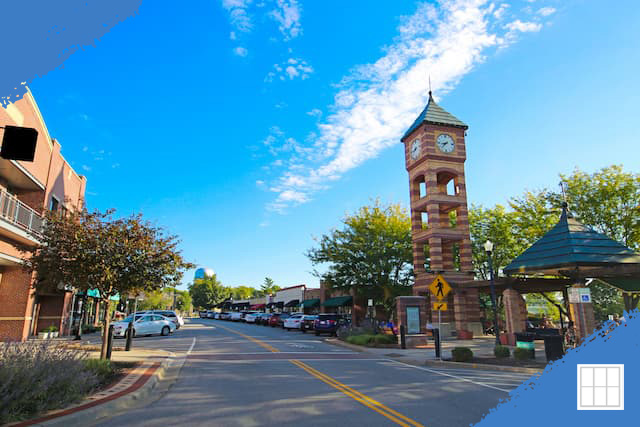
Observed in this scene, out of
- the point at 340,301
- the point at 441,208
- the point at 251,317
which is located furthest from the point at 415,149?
the point at 251,317

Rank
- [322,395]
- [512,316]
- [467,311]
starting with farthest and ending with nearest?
[467,311], [512,316], [322,395]

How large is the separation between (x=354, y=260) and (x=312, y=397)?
2758 cm

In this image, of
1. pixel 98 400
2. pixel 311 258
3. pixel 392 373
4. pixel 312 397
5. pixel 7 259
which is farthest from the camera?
pixel 311 258

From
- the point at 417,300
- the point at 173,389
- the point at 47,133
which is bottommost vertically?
the point at 173,389

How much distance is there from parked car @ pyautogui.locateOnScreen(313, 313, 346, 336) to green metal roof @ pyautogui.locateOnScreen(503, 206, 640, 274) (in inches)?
615

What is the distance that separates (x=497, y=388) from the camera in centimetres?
980

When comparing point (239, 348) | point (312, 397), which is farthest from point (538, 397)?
point (239, 348)

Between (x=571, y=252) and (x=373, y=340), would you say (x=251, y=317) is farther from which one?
(x=571, y=252)

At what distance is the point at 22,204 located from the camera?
19188 millimetres

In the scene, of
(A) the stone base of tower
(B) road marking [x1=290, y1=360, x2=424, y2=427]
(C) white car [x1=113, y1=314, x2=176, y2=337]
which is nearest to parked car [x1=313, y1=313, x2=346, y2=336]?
(A) the stone base of tower

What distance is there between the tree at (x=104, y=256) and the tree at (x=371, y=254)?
73.6ft

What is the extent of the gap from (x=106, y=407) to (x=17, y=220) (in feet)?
49.5

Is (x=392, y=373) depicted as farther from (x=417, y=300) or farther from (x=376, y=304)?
(x=376, y=304)

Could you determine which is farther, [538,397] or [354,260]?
[354,260]
